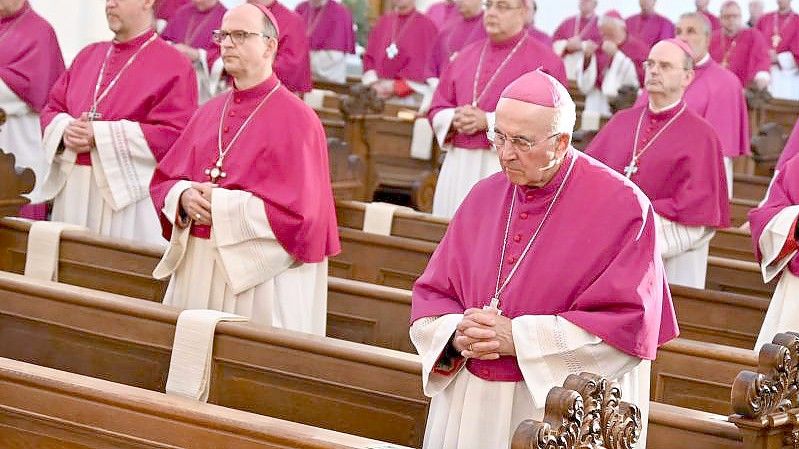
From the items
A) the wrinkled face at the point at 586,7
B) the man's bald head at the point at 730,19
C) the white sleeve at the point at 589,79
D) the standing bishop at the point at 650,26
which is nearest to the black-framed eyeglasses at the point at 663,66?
the white sleeve at the point at 589,79

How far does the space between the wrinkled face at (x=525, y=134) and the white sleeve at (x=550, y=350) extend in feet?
1.47

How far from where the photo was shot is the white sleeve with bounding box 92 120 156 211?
726cm

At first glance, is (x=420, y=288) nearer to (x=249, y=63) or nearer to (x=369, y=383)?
(x=369, y=383)

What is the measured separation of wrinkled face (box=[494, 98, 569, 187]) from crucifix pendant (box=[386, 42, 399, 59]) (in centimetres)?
1103

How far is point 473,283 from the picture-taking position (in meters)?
4.36

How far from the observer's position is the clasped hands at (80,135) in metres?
7.25

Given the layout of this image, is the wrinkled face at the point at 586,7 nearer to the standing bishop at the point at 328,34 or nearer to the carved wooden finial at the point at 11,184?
the standing bishop at the point at 328,34

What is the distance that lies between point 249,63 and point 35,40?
2.91m

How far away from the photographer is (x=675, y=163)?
721 cm

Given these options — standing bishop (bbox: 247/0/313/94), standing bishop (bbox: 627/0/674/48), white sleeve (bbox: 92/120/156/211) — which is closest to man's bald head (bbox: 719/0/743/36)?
standing bishop (bbox: 627/0/674/48)

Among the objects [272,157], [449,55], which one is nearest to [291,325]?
[272,157]

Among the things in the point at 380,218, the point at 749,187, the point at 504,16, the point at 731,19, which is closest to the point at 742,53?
the point at 731,19

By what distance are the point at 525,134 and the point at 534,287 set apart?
1.62ft

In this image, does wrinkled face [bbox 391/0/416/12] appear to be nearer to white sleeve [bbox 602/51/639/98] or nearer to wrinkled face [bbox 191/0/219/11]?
white sleeve [bbox 602/51/639/98]
